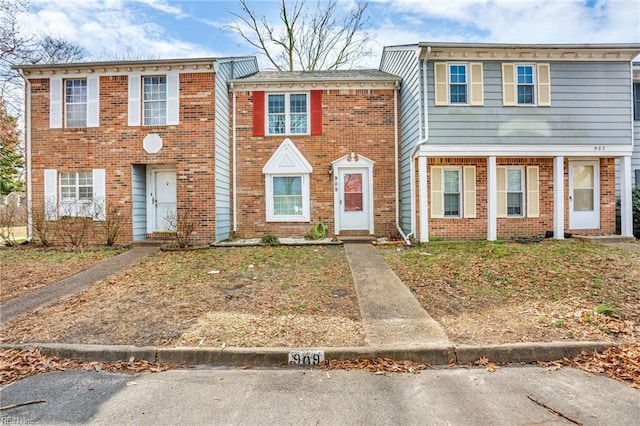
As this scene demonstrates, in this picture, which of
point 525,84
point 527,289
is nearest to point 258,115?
point 525,84

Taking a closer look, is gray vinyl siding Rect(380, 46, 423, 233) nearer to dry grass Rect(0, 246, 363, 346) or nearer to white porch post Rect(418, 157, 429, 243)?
white porch post Rect(418, 157, 429, 243)

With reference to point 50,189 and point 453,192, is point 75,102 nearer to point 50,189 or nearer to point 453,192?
point 50,189

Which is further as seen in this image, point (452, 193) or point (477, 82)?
point (452, 193)

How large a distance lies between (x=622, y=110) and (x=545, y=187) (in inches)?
119

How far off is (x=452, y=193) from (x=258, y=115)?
667 cm

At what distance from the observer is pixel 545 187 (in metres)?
10.1

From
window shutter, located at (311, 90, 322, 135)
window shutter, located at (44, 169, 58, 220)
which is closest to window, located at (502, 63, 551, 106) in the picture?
window shutter, located at (311, 90, 322, 135)

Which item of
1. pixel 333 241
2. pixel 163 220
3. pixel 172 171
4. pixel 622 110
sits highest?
pixel 622 110

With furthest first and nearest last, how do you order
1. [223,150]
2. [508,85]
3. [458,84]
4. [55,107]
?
[223,150]
[55,107]
[508,85]
[458,84]

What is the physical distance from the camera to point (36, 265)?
7.59 m

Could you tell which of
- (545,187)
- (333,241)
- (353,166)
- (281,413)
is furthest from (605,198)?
(281,413)

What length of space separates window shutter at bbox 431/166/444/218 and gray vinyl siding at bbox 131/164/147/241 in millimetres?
8983

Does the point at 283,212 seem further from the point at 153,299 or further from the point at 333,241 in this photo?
the point at 153,299

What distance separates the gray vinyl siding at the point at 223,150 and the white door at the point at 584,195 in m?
10.8
